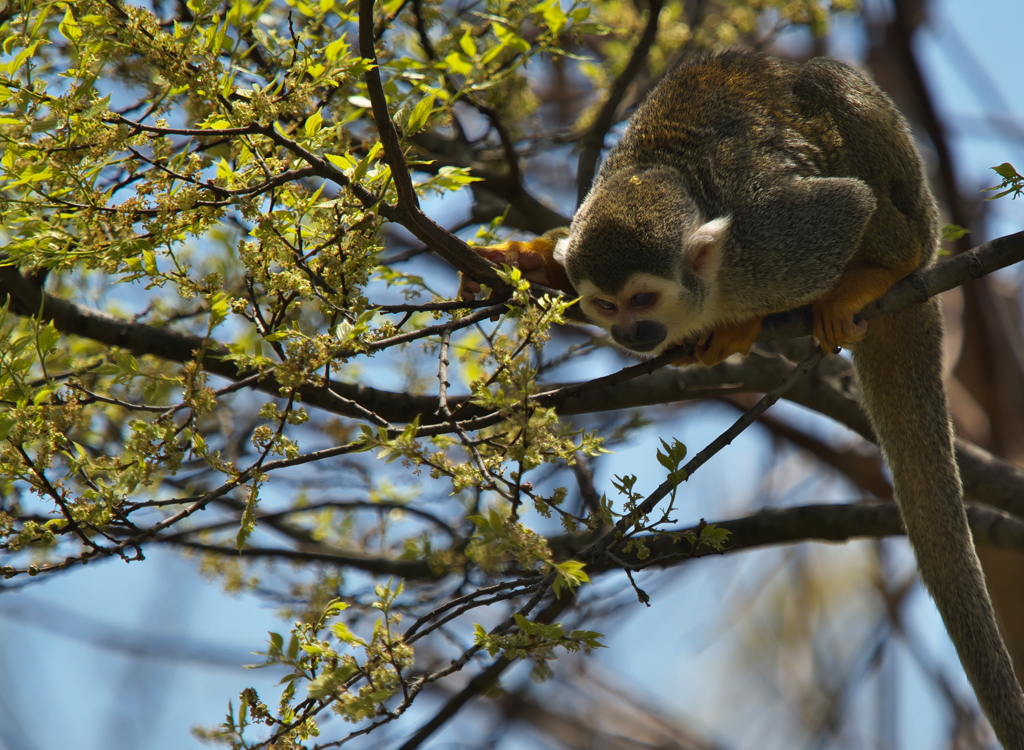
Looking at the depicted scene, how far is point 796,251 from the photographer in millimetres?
3549

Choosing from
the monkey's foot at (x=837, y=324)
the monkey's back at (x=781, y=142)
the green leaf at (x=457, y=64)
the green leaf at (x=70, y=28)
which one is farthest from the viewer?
the monkey's back at (x=781, y=142)

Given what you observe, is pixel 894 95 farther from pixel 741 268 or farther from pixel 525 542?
pixel 525 542

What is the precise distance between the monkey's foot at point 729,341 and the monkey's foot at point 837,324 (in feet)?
0.85

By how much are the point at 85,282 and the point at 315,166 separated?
9.06ft

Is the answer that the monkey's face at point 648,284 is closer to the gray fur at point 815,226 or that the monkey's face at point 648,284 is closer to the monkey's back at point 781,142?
the gray fur at point 815,226

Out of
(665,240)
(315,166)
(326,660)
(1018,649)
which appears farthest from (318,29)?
(1018,649)

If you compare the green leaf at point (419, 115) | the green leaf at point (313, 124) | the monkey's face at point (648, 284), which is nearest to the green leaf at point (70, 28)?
the green leaf at point (313, 124)

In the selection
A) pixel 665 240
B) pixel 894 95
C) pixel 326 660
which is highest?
pixel 894 95

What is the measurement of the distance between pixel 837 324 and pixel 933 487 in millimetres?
863

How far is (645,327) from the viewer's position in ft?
11.5

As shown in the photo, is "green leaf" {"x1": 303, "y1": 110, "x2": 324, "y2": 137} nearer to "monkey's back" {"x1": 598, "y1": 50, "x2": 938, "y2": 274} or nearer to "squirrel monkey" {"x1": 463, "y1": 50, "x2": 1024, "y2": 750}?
"squirrel monkey" {"x1": 463, "y1": 50, "x2": 1024, "y2": 750}

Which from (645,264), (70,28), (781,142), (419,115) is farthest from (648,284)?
(70,28)

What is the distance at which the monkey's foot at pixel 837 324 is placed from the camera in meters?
3.45

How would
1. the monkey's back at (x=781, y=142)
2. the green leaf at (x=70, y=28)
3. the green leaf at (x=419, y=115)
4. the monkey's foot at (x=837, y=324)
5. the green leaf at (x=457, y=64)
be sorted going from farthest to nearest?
1. the monkey's back at (x=781, y=142)
2. the monkey's foot at (x=837, y=324)
3. the green leaf at (x=457, y=64)
4. the green leaf at (x=419, y=115)
5. the green leaf at (x=70, y=28)
